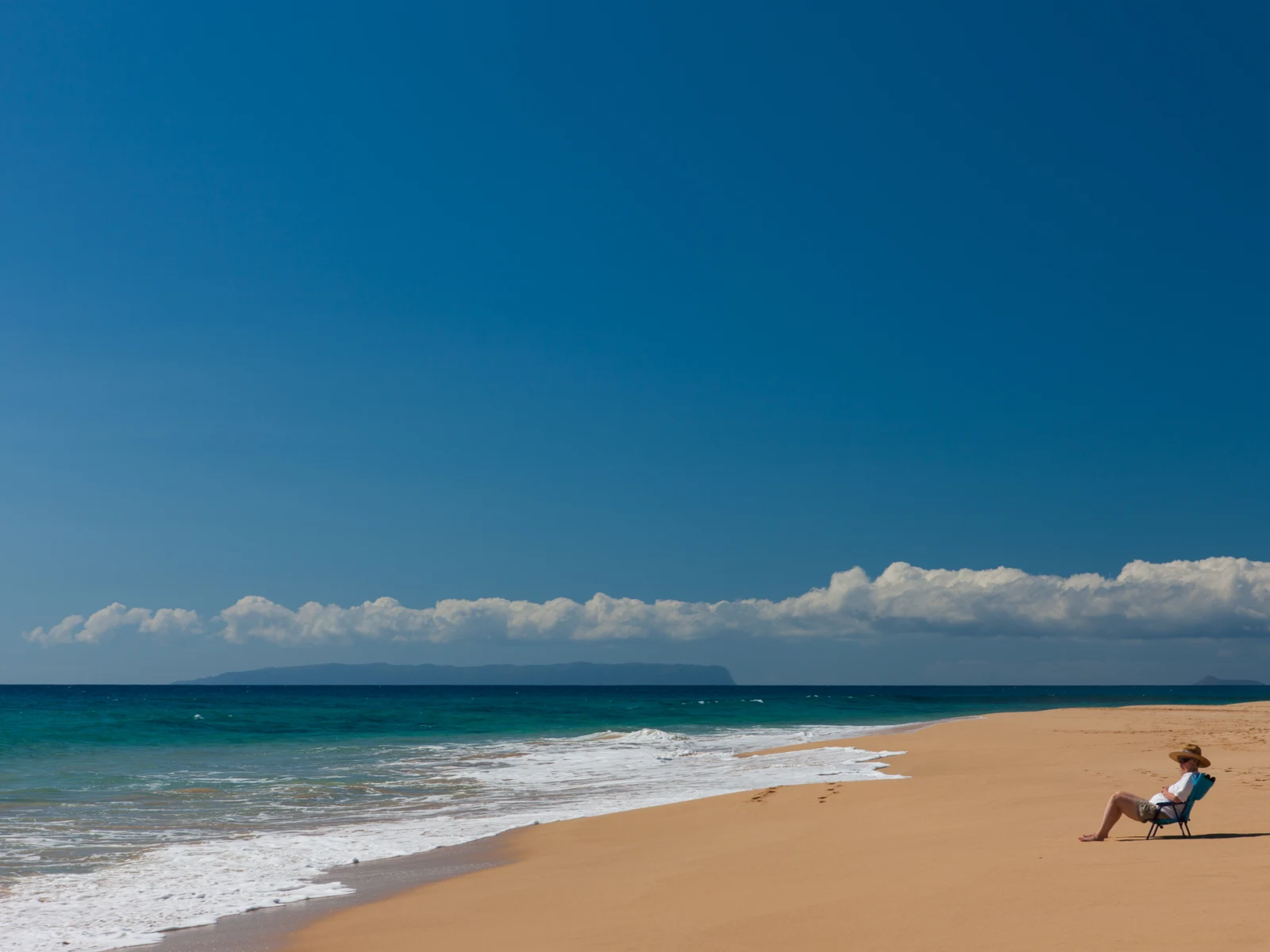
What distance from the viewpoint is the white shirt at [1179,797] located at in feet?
29.7

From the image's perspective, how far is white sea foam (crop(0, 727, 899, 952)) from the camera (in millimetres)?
9039

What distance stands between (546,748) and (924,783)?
19381mm

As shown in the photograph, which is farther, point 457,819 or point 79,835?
point 457,819

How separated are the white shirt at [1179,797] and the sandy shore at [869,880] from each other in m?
0.25

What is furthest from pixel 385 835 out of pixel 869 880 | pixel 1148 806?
pixel 1148 806

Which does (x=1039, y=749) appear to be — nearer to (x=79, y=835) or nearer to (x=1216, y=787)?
(x=1216, y=787)

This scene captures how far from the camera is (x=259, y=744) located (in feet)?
118

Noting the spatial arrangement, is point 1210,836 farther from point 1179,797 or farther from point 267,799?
point 267,799

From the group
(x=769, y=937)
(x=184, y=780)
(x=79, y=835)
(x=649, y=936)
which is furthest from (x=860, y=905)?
(x=184, y=780)

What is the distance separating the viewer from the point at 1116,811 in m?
9.05

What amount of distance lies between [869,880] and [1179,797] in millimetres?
3250

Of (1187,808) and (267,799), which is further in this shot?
(267,799)

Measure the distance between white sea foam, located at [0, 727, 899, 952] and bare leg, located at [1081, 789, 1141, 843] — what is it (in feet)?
25.1

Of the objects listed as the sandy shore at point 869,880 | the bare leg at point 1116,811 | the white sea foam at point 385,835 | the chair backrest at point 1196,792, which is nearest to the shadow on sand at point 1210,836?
the sandy shore at point 869,880
